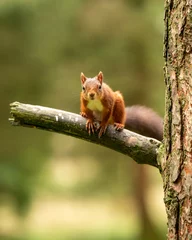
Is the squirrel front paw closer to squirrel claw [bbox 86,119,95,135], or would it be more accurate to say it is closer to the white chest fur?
squirrel claw [bbox 86,119,95,135]

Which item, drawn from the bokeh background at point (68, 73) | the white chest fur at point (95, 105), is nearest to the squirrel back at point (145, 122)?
the white chest fur at point (95, 105)

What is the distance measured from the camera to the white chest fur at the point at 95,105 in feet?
11.4

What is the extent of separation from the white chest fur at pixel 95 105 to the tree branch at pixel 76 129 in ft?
2.87

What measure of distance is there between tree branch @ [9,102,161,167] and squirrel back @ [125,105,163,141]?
678mm

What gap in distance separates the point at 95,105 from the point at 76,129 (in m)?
0.94

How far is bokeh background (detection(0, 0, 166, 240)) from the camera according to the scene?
318 inches

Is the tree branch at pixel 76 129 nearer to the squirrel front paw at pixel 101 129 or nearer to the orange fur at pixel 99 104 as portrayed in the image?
the squirrel front paw at pixel 101 129

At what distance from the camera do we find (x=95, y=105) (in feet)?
11.4

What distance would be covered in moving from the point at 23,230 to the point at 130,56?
3718 millimetres

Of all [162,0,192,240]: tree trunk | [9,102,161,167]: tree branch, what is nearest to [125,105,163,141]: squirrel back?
[9,102,161,167]: tree branch

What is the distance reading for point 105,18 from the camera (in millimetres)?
9164

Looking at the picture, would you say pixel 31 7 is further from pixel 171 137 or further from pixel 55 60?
pixel 171 137

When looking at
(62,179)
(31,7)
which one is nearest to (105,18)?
(31,7)

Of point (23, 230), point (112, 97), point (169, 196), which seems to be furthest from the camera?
point (23, 230)
